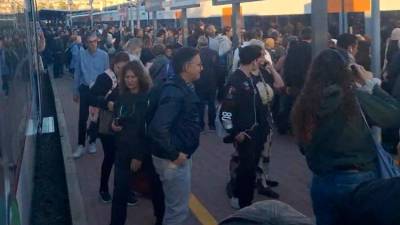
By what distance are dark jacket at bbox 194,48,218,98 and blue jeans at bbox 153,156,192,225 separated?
6.49 metres

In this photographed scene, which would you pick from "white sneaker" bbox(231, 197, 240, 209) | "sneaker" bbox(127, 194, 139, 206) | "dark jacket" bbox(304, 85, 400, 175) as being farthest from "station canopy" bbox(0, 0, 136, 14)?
"white sneaker" bbox(231, 197, 240, 209)

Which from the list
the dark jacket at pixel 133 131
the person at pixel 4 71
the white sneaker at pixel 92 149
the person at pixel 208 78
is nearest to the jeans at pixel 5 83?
the person at pixel 4 71

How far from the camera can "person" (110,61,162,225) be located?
598cm

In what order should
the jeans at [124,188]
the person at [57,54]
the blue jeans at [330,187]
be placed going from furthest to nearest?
the person at [57,54]
the jeans at [124,188]
the blue jeans at [330,187]

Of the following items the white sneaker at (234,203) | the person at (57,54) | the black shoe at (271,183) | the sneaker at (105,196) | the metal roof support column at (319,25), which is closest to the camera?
the metal roof support column at (319,25)

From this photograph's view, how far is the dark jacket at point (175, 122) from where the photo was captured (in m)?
5.21

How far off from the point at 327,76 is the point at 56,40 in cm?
2678

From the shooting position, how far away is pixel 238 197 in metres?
7.07

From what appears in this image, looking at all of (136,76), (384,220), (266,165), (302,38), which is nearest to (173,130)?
(136,76)

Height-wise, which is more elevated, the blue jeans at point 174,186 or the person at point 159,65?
the person at point 159,65

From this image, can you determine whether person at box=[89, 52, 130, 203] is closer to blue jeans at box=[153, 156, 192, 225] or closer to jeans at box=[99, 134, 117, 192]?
jeans at box=[99, 134, 117, 192]

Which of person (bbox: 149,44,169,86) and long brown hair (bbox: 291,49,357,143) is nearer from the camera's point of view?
long brown hair (bbox: 291,49,357,143)

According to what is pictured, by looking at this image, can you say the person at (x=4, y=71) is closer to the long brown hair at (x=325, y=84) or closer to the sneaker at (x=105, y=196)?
the long brown hair at (x=325, y=84)

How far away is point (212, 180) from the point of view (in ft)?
29.4
